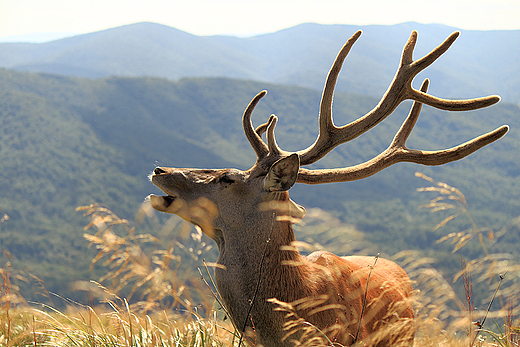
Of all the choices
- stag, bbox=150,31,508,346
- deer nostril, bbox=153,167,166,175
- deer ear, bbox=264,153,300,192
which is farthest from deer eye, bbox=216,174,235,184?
deer nostril, bbox=153,167,166,175

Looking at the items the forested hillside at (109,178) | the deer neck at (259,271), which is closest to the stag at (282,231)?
the deer neck at (259,271)

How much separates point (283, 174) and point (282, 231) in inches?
17.8

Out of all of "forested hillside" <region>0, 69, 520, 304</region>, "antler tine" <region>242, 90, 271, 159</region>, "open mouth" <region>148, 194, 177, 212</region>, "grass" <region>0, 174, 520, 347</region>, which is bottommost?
"forested hillside" <region>0, 69, 520, 304</region>

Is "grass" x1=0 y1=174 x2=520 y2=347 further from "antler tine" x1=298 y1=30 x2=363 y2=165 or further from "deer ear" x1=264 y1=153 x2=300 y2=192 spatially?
"antler tine" x1=298 y1=30 x2=363 y2=165

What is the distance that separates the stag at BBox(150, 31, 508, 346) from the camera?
114 inches

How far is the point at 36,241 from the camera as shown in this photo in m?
104

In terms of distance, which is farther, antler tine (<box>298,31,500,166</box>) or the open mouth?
antler tine (<box>298,31,500,166</box>)

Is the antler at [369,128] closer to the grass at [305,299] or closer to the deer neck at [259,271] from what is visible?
the grass at [305,299]

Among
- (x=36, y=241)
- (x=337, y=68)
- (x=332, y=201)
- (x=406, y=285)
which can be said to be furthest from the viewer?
(x=332, y=201)

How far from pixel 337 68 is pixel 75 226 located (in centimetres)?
12431

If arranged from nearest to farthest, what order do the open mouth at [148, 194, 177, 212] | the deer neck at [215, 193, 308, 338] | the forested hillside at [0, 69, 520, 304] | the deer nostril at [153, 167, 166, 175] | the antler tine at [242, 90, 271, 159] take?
the deer neck at [215, 193, 308, 338] → the open mouth at [148, 194, 177, 212] → the deer nostril at [153, 167, 166, 175] → the antler tine at [242, 90, 271, 159] → the forested hillside at [0, 69, 520, 304]

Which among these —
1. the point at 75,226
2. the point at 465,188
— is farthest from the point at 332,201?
the point at 75,226

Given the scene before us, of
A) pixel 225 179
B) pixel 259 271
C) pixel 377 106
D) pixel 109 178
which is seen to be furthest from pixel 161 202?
pixel 109 178

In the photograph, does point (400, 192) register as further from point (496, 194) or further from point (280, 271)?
point (280, 271)
